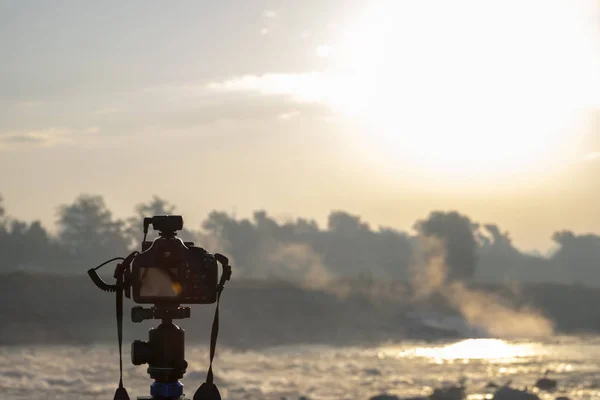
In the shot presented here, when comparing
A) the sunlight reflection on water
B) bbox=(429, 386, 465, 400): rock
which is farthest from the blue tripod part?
the sunlight reflection on water

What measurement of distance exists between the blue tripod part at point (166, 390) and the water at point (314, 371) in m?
41.5

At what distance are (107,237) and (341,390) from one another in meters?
119

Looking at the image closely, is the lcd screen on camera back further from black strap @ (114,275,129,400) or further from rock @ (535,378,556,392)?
rock @ (535,378,556,392)

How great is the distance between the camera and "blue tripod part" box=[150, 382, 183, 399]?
257 inches

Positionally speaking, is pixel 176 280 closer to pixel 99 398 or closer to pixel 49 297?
pixel 99 398

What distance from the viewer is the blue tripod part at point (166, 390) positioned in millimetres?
6517

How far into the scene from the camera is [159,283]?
643 cm

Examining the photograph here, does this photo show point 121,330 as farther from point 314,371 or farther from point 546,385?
point 314,371

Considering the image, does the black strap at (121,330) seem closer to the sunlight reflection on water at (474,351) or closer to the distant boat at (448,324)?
the sunlight reflection on water at (474,351)

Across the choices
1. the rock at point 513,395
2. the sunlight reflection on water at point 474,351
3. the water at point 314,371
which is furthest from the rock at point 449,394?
the sunlight reflection on water at point 474,351

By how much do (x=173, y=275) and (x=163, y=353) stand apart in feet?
1.77

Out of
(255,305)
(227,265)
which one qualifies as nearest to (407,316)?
(255,305)

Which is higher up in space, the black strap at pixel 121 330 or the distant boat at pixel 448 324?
the distant boat at pixel 448 324

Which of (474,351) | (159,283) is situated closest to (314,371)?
(474,351)
